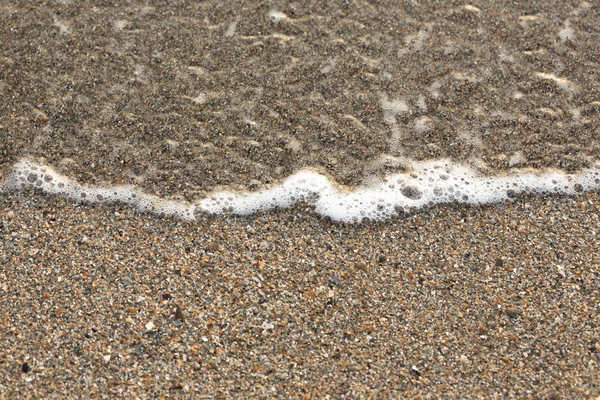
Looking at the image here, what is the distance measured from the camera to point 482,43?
4.04 m

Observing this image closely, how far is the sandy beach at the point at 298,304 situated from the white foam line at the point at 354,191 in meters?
0.08

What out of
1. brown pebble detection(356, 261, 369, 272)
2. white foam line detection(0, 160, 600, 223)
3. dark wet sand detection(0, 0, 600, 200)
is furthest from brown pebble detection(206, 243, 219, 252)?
brown pebble detection(356, 261, 369, 272)

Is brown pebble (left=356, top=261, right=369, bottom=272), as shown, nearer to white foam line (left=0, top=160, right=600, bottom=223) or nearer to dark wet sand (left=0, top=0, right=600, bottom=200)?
white foam line (left=0, top=160, right=600, bottom=223)

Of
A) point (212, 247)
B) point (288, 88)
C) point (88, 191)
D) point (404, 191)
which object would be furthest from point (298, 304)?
point (288, 88)

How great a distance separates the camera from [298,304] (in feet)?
9.38

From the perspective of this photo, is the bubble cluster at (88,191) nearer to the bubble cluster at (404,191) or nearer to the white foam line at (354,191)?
the white foam line at (354,191)

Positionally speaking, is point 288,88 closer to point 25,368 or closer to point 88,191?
point 88,191

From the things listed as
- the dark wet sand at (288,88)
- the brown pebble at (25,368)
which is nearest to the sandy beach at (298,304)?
the brown pebble at (25,368)

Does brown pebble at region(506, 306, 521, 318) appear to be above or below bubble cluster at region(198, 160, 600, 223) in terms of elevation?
below

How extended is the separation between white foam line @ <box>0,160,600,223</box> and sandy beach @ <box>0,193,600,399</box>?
79 millimetres

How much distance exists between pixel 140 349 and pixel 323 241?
1.13 m

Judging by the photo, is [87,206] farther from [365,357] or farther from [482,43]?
[482,43]

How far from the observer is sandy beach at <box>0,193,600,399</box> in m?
2.61

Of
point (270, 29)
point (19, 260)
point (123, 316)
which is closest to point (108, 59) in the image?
point (270, 29)
